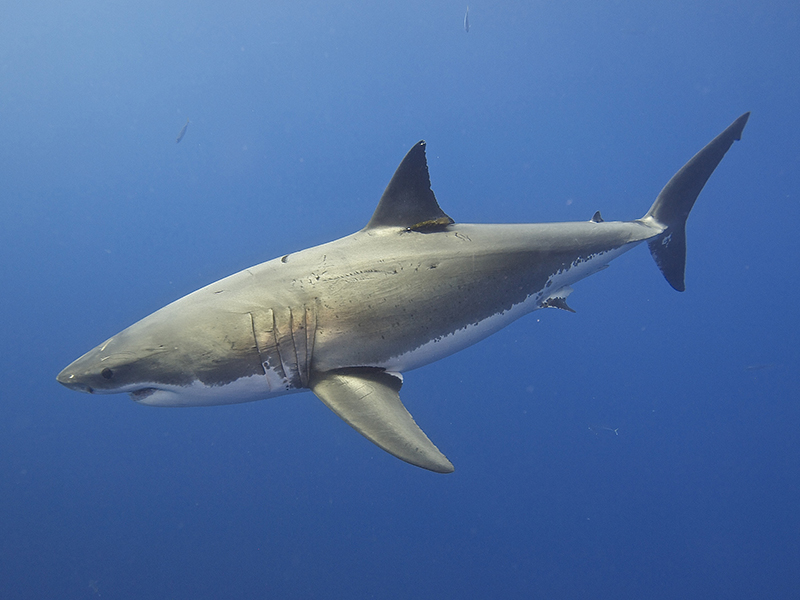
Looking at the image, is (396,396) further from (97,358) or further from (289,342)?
(97,358)

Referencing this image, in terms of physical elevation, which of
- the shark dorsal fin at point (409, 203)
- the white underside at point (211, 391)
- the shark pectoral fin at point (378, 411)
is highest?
the shark dorsal fin at point (409, 203)

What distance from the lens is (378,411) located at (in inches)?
93.4

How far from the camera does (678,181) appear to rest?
4746 mm

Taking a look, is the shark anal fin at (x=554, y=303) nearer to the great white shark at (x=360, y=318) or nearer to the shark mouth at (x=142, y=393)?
the great white shark at (x=360, y=318)

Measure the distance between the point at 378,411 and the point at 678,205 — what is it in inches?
170

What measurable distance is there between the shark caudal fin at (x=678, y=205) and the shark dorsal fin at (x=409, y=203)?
2.82 m

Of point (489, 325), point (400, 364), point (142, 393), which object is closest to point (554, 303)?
point (489, 325)

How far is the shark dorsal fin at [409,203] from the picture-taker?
3271 mm

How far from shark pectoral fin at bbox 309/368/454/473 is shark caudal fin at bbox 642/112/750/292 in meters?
3.69

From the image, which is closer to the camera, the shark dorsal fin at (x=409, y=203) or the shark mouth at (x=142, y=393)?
the shark mouth at (x=142, y=393)

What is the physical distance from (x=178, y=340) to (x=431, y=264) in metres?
1.64

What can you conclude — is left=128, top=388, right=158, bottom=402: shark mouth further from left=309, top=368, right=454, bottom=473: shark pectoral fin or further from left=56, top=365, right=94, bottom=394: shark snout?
left=309, top=368, right=454, bottom=473: shark pectoral fin

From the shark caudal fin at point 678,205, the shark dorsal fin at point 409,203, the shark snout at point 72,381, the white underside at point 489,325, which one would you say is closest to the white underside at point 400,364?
the white underside at point 489,325

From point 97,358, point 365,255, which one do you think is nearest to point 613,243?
point 365,255
